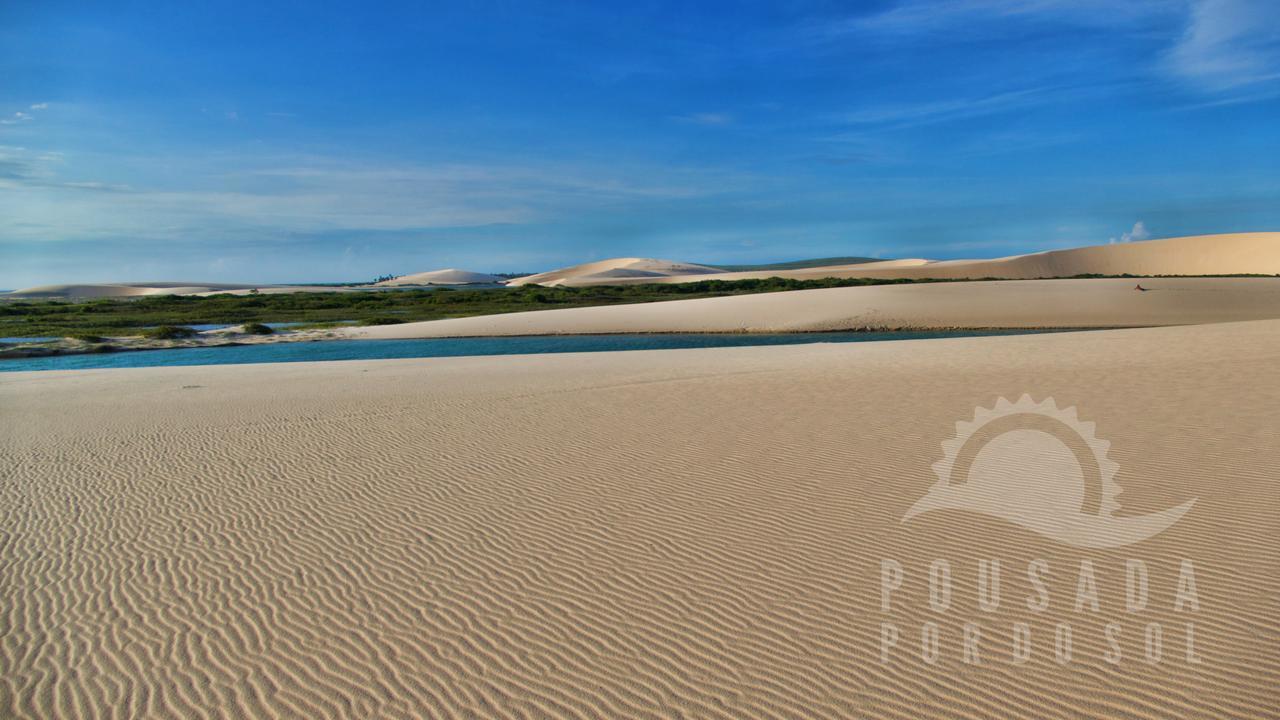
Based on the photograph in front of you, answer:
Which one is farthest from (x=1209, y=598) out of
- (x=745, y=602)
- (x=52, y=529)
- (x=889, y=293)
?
(x=889, y=293)

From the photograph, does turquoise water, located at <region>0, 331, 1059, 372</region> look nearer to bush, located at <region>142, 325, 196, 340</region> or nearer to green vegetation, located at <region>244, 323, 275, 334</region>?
bush, located at <region>142, 325, 196, 340</region>

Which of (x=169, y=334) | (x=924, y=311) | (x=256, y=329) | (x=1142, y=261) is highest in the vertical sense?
(x=1142, y=261)

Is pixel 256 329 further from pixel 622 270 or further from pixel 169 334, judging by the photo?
pixel 622 270

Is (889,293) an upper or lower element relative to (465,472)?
upper

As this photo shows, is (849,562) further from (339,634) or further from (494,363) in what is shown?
(494,363)

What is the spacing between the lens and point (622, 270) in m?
141

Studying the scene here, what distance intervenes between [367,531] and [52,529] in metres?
3.21

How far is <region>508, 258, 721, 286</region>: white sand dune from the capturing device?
5342 inches

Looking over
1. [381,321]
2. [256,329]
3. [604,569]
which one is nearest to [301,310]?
[381,321]

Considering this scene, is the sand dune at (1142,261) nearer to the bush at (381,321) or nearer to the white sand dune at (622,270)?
the white sand dune at (622,270)

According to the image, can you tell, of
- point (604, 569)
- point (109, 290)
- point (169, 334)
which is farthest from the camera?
point (109, 290)

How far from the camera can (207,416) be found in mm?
14289

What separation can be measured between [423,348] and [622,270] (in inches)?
4252

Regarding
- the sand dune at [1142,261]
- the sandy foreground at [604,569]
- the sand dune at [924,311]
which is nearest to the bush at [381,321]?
the sand dune at [924,311]
